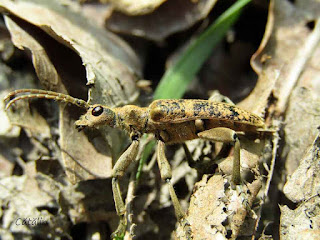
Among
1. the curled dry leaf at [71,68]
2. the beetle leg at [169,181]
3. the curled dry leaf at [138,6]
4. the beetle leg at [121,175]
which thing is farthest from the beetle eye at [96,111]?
the curled dry leaf at [138,6]

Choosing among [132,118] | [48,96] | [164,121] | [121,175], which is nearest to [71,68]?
[48,96]

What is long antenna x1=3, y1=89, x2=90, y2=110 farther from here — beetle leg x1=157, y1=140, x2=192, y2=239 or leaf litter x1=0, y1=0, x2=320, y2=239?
beetle leg x1=157, y1=140, x2=192, y2=239

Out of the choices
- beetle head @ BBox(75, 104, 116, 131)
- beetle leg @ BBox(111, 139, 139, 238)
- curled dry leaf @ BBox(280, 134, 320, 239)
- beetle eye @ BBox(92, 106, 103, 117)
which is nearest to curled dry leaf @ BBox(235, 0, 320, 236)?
curled dry leaf @ BBox(280, 134, 320, 239)

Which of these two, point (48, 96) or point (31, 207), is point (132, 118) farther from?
point (31, 207)

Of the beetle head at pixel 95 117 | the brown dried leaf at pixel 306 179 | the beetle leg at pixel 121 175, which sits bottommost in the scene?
the beetle leg at pixel 121 175

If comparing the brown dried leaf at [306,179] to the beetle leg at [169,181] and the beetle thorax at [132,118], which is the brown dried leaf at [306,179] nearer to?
the beetle leg at [169,181]

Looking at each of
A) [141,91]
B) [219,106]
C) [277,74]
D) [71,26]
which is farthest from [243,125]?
[71,26]

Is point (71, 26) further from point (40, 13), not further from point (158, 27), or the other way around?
point (158, 27)
